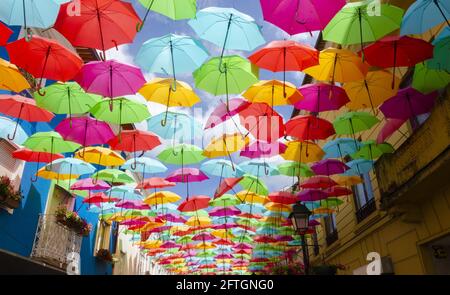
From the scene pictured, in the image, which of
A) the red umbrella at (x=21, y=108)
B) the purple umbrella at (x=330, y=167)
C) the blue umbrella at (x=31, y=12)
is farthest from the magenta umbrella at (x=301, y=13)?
the red umbrella at (x=21, y=108)

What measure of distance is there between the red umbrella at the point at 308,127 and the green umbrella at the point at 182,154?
118 inches

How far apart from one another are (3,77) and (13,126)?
10.2 ft

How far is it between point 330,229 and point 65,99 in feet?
50.5

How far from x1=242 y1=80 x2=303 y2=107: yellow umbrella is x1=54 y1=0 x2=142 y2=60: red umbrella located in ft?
8.84

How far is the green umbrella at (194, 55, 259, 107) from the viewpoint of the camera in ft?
23.6

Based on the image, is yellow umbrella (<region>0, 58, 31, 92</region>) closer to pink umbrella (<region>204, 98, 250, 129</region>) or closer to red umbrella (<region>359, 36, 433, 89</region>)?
pink umbrella (<region>204, 98, 250, 129</region>)

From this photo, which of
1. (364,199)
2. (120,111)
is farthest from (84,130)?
(364,199)

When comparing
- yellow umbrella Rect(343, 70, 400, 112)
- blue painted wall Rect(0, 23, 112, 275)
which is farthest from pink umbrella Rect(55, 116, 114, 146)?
yellow umbrella Rect(343, 70, 400, 112)

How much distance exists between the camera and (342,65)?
7059mm

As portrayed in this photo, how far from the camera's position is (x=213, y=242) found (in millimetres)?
23203

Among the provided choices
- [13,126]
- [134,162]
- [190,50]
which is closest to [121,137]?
[134,162]

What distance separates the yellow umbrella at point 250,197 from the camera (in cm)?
1340

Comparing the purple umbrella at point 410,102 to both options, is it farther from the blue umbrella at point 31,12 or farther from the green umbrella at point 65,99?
the blue umbrella at point 31,12

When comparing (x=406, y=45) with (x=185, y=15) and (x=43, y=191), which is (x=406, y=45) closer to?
(x=185, y=15)
